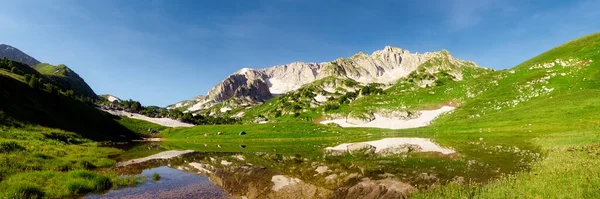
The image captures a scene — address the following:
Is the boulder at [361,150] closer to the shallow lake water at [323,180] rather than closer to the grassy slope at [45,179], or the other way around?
the shallow lake water at [323,180]

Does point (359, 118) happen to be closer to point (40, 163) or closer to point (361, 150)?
point (361, 150)

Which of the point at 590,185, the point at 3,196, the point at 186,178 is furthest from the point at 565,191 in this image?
the point at 3,196

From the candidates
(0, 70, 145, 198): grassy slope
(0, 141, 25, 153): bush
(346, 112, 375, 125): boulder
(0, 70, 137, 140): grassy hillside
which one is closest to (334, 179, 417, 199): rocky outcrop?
(0, 70, 145, 198): grassy slope

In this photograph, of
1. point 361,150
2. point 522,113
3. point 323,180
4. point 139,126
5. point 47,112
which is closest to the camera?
point 323,180

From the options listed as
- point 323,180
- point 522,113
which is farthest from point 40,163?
point 522,113

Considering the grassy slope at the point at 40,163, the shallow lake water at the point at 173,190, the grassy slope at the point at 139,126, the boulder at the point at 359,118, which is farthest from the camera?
the grassy slope at the point at 139,126

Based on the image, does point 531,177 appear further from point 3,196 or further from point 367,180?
point 3,196

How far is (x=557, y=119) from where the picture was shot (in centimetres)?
6775

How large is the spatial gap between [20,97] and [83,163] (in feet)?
307

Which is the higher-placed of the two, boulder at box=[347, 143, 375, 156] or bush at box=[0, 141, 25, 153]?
boulder at box=[347, 143, 375, 156]

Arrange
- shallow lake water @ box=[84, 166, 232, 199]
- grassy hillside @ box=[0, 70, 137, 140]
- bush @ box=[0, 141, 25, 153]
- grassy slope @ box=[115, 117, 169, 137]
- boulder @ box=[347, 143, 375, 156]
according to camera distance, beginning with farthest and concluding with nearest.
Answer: grassy slope @ box=[115, 117, 169, 137], grassy hillside @ box=[0, 70, 137, 140], boulder @ box=[347, 143, 375, 156], bush @ box=[0, 141, 25, 153], shallow lake water @ box=[84, 166, 232, 199]

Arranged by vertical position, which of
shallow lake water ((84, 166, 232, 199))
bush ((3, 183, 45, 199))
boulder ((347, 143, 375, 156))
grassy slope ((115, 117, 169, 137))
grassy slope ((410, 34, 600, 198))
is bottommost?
grassy slope ((115, 117, 169, 137))

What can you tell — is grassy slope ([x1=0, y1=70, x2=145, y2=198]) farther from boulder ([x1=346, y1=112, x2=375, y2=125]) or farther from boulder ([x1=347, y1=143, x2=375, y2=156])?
boulder ([x1=346, y1=112, x2=375, y2=125])

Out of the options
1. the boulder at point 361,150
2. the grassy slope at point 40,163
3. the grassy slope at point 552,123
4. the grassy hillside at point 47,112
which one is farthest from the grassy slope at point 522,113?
the grassy hillside at point 47,112
